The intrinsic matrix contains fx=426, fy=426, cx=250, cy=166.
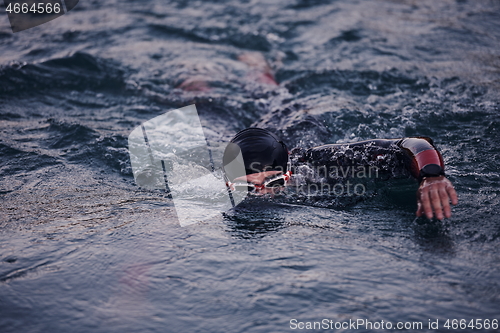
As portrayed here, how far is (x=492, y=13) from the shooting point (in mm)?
9242

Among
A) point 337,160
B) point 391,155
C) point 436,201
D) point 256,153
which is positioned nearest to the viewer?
point 436,201

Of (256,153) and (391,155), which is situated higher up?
(256,153)

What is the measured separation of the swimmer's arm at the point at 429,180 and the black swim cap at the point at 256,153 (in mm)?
1113

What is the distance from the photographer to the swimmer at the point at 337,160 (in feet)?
10.9

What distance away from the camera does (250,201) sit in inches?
157

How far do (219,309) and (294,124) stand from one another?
9.99ft

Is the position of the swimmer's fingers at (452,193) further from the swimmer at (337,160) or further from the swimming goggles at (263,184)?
the swimming goggles at (263,184)

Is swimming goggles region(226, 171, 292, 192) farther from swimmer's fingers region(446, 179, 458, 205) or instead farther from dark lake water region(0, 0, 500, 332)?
swimmer's fingers region(446, 179, 458, 205)

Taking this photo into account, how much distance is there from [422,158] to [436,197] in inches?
19.5

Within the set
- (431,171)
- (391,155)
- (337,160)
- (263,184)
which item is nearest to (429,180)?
(431,171)

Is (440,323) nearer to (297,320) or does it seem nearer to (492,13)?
(297,320)

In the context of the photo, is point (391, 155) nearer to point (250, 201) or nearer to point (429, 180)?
point (429, 180)

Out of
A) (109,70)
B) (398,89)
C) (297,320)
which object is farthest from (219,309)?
(109,70)

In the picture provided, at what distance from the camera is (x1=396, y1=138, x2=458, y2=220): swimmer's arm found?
121 inches
